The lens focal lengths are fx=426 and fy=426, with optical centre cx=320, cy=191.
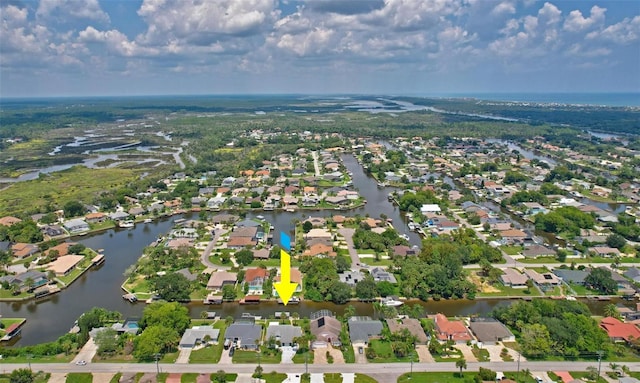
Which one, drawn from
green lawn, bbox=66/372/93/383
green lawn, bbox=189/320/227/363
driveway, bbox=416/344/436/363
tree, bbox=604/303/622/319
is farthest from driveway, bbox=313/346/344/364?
tree, bbox=604/303/622/319

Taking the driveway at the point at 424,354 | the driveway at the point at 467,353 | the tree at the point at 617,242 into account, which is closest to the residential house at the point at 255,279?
the driveway at the point at 424,354

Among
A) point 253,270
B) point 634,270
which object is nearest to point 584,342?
point 634,270

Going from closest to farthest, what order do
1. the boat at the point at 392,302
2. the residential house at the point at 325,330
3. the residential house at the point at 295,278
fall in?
the residential house at the point at 325,330
the boat at the point at 392,302
the residential house at the point at 295,278

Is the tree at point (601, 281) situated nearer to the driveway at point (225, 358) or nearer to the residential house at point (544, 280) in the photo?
the residential house at point (544, 280)

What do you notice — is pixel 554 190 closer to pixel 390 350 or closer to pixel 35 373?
pixel 390 350

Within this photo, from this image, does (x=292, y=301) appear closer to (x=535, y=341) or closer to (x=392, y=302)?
(x=392, y=302)

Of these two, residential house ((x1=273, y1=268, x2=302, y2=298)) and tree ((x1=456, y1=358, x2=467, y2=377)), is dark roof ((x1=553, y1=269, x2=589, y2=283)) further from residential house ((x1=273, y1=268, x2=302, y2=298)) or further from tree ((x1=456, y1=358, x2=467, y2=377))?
residential house ((x1=273, y1=268, x2=302, y2=298))
